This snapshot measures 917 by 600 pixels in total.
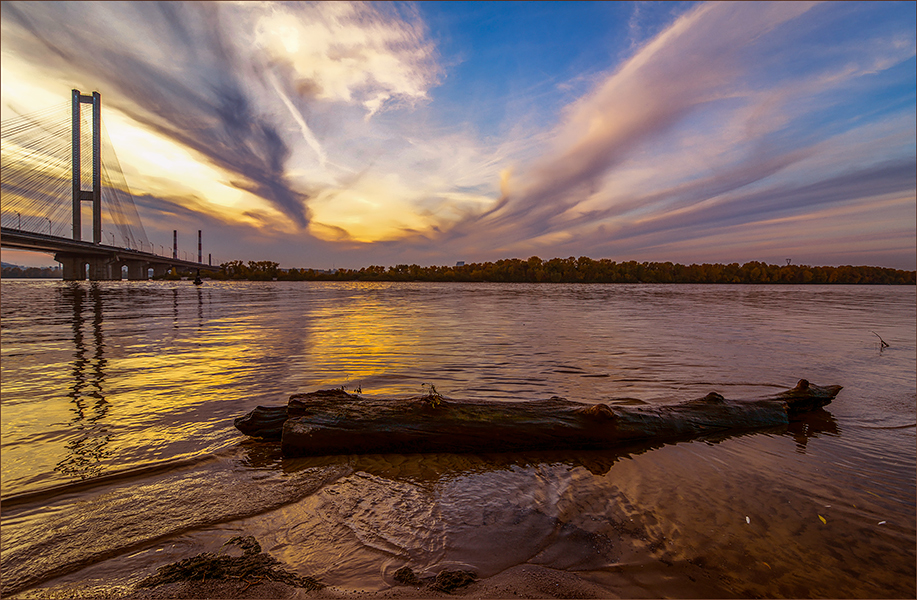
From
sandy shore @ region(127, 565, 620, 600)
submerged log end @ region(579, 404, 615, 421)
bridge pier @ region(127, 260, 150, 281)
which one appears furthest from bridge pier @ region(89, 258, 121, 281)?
submerged log end @ region(579, 404, 615, 421)

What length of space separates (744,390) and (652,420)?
14.7 ft

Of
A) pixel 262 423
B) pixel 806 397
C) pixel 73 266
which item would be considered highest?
pixel 73 266

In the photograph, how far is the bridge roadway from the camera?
6141cm

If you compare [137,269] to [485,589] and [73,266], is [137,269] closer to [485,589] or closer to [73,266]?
[73,266]

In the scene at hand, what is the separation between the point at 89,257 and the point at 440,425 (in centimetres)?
11638

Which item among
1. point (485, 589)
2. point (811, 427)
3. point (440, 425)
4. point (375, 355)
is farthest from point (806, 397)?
point (375, 355)

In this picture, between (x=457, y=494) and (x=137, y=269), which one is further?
(x=137, y=269)

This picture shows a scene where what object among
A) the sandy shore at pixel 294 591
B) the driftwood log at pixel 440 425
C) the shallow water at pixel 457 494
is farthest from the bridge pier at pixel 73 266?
the sandy shore at pixel 294 591

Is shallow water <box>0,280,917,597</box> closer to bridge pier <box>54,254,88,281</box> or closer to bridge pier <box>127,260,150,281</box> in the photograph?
bridge pier <box>54,254,88,281</box>

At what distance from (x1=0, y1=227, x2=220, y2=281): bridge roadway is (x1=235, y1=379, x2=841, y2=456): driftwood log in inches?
3254

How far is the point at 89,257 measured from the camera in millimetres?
84875

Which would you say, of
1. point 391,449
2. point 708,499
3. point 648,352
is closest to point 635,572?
point 708,499

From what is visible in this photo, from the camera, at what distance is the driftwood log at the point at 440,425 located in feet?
16.4

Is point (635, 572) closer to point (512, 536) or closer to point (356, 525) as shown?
point (512, 536)
